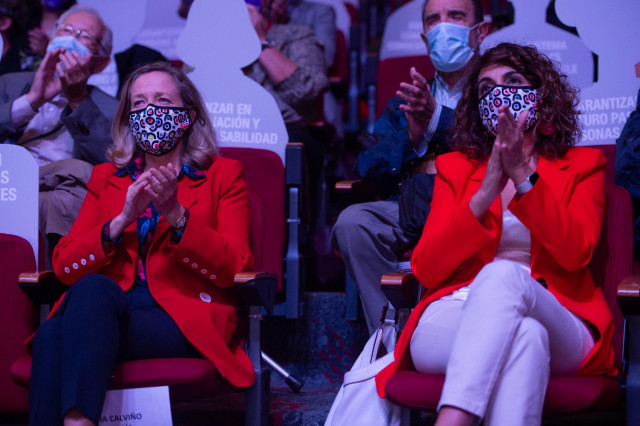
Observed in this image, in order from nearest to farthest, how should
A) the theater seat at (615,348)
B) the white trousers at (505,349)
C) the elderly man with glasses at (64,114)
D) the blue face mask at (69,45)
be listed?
the white trousers at (505,349)
the theater seat at (615,348)
the elderly man with glasses at (64,114)
the blue face mask at (69,45)

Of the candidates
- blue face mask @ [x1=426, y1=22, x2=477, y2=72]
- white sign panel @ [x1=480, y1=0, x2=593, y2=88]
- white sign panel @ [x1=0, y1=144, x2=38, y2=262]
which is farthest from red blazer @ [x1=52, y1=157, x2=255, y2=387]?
white sign panel @ [x1=480, y1=0, x2=593, y2=88]

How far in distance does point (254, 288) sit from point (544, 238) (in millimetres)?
724

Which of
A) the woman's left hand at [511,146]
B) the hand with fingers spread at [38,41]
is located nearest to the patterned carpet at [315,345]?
the woman's left hand at [511,146]

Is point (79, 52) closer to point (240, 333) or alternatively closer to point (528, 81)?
point (240, 333)

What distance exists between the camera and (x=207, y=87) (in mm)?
3170

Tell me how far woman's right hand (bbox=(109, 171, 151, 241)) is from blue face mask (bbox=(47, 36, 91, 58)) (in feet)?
3.99

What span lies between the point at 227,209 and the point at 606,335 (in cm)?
105

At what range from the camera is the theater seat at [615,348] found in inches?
71.7

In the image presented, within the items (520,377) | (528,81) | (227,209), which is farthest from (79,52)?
(520,377)

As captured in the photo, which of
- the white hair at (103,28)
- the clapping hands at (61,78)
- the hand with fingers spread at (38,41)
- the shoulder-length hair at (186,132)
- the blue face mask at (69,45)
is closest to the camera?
the shoulder-length hair at (186,132)

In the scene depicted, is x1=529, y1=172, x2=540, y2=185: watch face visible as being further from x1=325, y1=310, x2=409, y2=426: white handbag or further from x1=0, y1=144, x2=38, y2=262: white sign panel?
x1=0, y1=144, x2=38, y2=262: white sign panel

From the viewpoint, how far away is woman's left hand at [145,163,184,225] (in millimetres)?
2117

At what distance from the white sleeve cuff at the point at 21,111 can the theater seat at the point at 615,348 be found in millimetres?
1706

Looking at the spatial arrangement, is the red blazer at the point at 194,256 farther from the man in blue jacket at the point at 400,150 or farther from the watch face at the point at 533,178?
the watch face at the point at 533,178
